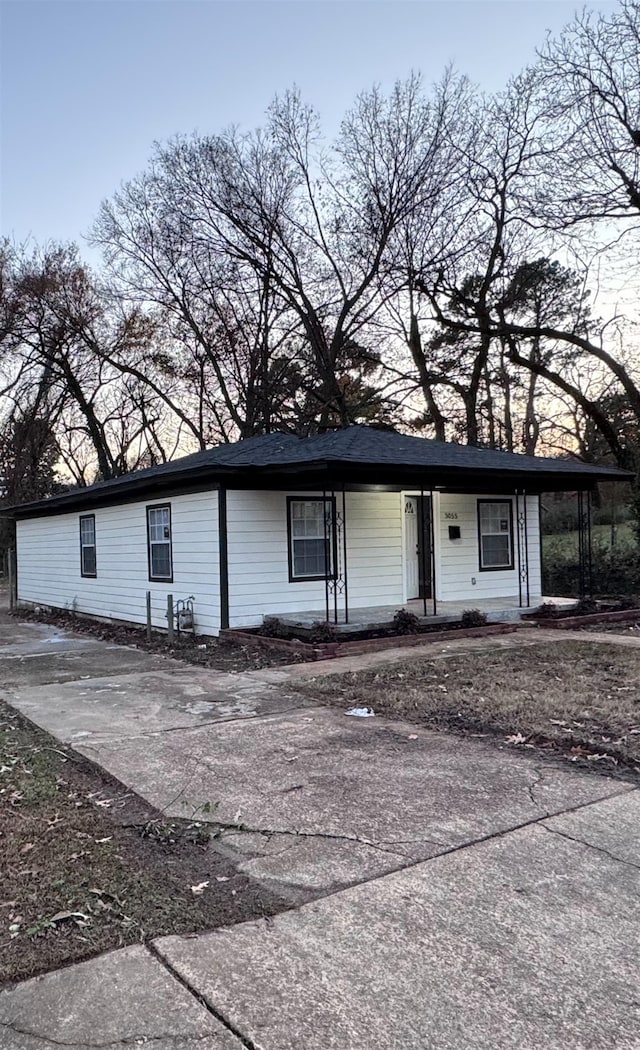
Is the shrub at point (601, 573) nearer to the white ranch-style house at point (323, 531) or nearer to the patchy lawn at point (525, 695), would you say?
the white ranch-style house at point (323, 531)

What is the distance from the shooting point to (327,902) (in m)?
2.86

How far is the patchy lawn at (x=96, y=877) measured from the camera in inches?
103

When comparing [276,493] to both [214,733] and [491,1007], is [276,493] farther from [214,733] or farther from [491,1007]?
[491,1007]

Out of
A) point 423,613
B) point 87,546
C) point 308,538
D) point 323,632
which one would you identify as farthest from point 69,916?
point 87,546

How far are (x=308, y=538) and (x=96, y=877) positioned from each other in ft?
28.4

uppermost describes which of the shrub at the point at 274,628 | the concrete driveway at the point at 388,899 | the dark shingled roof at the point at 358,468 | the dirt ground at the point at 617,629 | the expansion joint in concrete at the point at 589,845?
the dark shingled roof at the point at 358,468

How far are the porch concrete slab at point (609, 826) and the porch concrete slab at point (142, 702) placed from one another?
3044 millimetres

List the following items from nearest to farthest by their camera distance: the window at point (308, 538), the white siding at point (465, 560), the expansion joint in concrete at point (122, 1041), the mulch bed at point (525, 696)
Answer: the expansion joint in concrete at point (122, 1041), the mulch bed at point (525, 696), the window at point (308, 538), the white siding at point (465, 560)

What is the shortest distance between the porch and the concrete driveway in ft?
15.4

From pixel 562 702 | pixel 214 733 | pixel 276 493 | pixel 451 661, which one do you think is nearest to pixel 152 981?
pixel 214 733

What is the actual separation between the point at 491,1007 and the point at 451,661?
626 cm

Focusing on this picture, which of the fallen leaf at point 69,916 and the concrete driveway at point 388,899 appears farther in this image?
the fallen leaf at point 69,916

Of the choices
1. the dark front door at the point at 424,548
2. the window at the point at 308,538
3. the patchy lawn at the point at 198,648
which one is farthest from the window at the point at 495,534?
the patchy lawn at the point at 198,648

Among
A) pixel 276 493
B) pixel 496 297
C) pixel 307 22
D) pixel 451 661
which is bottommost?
pixel 451 661
